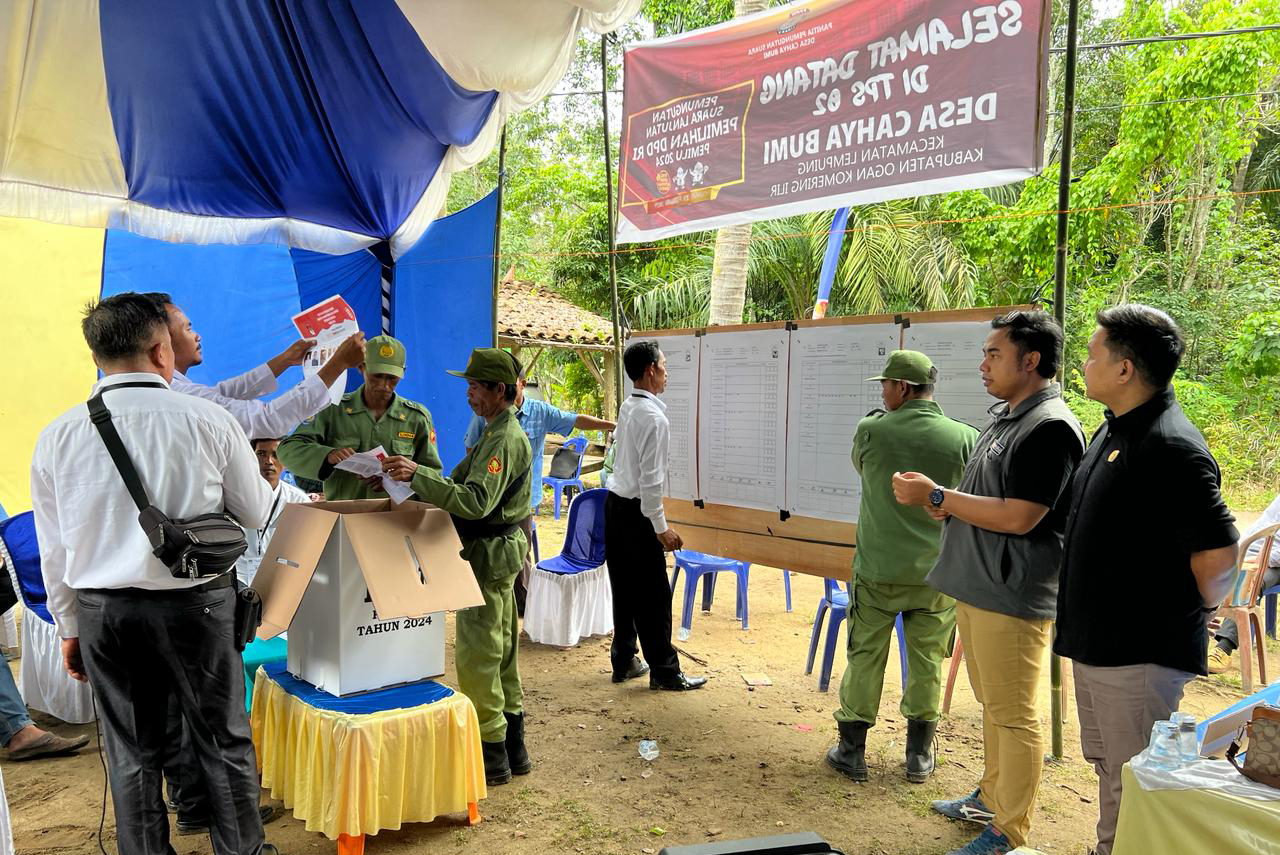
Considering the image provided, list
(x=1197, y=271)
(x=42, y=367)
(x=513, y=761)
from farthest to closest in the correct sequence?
(x=1197, y=271)
(x=42, y=367)
(x=513, y=761)

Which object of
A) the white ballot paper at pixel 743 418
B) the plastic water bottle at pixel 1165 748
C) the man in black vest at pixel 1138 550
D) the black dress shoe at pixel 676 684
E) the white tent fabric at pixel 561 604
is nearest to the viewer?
the plastic water bottle at pixel 1165 748

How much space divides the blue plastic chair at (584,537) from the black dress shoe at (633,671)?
748 millimetres

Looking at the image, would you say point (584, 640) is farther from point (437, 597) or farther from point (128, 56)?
point (128, 56)

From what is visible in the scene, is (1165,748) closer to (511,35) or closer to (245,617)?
(245,617)

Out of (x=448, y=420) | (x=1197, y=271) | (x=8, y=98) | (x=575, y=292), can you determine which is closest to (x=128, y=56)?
(x=8, y=98)

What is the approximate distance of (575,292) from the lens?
1588 cm

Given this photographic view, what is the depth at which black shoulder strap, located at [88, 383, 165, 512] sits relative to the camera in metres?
2.34

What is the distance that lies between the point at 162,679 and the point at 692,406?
2951mm

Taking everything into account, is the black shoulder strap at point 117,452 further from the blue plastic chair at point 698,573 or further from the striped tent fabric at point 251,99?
the blue plastic chair at point 698,573

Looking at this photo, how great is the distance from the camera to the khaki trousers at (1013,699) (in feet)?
9.18

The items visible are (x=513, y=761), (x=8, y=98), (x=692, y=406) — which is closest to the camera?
(x=513, y=761)

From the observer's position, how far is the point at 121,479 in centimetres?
238

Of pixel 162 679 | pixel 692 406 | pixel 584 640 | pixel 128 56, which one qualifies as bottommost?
pixel 584 640

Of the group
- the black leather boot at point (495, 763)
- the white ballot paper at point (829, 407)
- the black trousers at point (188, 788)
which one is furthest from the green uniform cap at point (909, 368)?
the black trousers at point (188, 788)
